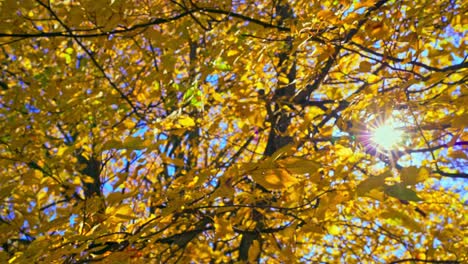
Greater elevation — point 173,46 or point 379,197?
point 173,46

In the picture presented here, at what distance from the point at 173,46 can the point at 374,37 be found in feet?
3.56

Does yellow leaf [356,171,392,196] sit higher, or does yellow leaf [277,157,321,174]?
yellow leaf [277,157,321,174]

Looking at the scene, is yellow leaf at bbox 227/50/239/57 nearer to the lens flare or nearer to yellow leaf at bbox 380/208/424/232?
the lens flare

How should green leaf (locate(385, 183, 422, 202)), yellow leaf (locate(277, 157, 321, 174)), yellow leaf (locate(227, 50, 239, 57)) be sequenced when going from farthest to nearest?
yellow leaf (locate(227, 50, 239, 57)) < yellow leaf (locate(277, 157, 321, 174)) < green leaf (locate(385, 183, 422, 202))

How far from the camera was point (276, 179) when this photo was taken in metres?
1.08

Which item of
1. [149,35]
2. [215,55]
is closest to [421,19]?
[215,55]

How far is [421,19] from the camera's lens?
1.76m

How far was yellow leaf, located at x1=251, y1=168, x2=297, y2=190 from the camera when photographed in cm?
107

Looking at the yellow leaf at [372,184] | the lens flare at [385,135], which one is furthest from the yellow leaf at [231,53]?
the yellow leaf at [372,184]

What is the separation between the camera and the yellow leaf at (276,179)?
1.07 m

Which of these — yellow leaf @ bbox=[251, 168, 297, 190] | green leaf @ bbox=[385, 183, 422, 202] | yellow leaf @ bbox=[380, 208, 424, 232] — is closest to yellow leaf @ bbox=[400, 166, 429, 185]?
green leaf @ bbox=[385, 183, 422, 202]

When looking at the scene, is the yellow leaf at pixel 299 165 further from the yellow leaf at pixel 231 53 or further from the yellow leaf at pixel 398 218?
the yellow leaf at pixel 231 53

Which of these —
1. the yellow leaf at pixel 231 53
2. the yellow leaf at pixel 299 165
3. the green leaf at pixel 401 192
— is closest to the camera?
the green leaf at pixel 401 192

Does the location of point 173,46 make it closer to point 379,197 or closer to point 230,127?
point 379,197
